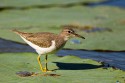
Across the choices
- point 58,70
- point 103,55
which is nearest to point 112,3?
→ point 103,55

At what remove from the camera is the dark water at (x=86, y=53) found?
10.8 metres

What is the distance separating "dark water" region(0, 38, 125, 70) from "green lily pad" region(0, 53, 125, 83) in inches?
48.2

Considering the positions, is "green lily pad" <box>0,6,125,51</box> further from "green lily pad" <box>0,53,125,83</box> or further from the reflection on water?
"green lily pad" <box>0,53,125,83</box>

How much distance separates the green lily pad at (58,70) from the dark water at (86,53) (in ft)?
4.01

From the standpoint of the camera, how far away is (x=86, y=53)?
1131cm

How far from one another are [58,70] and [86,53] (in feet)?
7.86

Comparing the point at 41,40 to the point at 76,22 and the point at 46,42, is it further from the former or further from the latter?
the point at 76,22

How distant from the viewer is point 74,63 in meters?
9.64

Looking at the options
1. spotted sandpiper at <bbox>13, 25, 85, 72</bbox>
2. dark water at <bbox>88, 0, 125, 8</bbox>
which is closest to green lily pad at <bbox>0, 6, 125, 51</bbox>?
spotted sandpiper at <bbox>13, 25, 85, 72</bbox>

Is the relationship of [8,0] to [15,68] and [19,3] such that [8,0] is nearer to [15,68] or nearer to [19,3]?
[19,3]

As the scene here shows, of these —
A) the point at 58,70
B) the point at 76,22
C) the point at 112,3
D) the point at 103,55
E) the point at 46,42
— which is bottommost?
the point at 58,70

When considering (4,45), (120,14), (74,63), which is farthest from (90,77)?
(120,14)

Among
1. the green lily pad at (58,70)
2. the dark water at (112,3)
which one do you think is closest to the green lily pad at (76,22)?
the green lily pad at (58,70)

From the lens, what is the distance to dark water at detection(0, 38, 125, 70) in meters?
10.8
